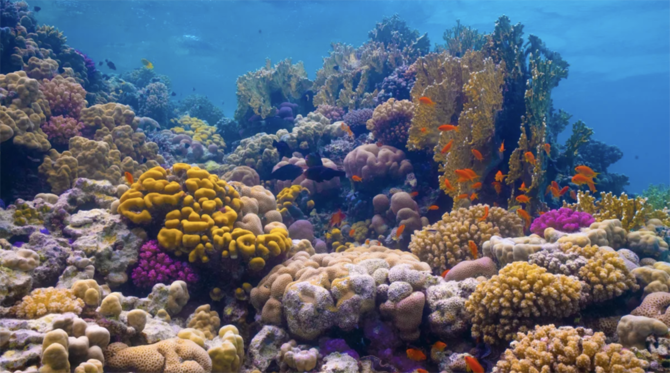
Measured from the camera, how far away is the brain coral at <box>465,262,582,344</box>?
306 cm

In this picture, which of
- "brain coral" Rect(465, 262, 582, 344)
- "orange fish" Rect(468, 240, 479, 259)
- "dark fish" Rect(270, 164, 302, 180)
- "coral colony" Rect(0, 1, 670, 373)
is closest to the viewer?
"coral colony" Rect(0, 1, 670, 373)

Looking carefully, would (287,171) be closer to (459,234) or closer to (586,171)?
(459,234)

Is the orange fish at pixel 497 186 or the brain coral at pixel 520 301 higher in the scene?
the orange fish at pixel 497 186

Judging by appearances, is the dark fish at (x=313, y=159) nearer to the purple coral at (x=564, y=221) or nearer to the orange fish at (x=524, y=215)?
the orange fish at (x=524, y=215)

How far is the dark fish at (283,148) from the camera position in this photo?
344 inches

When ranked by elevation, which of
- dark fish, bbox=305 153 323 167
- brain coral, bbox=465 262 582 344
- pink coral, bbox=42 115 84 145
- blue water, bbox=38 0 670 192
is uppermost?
blue water, bbox=38 0 670 192

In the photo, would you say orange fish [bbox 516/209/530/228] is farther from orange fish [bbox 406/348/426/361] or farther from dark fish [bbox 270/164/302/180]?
dark fish [bbox 270/164/302/180]

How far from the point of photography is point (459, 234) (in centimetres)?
512

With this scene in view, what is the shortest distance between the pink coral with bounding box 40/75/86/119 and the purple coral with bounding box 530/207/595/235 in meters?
9.99

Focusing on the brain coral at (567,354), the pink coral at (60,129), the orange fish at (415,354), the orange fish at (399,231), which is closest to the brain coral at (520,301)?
the brain coral at (567,354)

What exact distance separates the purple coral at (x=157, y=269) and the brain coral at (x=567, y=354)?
12.0 feet

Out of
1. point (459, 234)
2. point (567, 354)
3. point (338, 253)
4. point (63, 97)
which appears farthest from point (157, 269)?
point (63, 97)

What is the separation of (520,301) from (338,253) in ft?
8.16

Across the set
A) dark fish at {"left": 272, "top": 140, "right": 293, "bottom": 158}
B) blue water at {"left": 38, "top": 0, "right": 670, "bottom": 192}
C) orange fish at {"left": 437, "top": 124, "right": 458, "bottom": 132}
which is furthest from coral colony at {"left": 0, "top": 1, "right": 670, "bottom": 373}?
blue water at {"left": 38, "top": 0, "right": 670, "bottom": 192}
